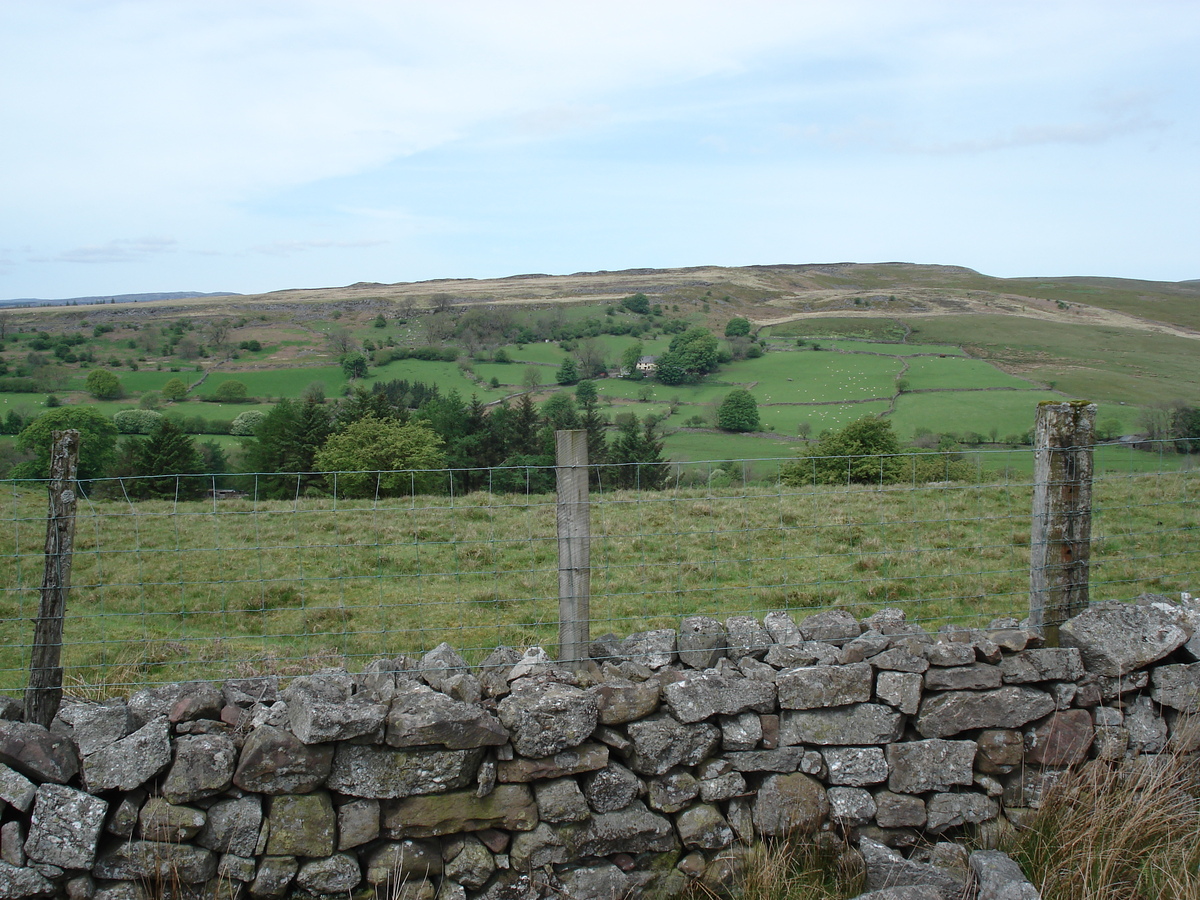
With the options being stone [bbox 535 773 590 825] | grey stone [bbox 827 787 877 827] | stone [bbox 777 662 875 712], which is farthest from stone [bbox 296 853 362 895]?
grey stone [bbox 827 787 877 827]

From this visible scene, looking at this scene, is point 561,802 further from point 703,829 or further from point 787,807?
point 787,807

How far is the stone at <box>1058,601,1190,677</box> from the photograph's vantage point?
4.88m

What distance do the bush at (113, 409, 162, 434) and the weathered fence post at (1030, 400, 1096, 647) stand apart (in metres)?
51.7

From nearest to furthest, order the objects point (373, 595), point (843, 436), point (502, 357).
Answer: point (373, 595)
point (843, 436)
point (502, 357)

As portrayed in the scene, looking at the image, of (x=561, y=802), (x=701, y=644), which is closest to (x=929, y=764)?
(x=701, y=644)

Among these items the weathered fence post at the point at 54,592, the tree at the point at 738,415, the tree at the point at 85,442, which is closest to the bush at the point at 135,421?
the tree at the point at 85,442

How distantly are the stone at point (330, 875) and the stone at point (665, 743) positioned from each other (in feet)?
5.08

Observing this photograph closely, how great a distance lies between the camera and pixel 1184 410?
47844 millimetres

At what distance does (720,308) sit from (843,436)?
9421cm

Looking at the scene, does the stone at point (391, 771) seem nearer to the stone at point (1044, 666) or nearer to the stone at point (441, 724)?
the stone at point (441, 724)

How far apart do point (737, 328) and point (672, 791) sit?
9372 cm

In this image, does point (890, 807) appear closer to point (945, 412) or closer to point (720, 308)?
point (945, 412)

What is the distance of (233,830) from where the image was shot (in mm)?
4062

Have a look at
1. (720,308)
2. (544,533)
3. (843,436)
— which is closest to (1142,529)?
(544,533)
